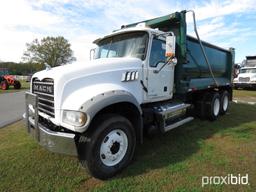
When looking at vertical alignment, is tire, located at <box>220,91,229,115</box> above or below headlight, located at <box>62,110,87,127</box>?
below

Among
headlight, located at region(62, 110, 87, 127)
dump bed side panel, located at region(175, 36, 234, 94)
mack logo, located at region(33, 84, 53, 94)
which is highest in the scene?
dump bed side panel, located at region(175, 36, 234, 94)

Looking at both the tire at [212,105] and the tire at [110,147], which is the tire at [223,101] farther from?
the tire at [110,147]

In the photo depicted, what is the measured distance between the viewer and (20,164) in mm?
3809

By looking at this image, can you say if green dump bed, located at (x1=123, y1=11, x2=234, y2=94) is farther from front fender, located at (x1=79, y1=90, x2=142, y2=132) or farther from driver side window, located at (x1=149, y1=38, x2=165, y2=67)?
front fender, located at (x1=79, y1=90, x2=142, y2=132)

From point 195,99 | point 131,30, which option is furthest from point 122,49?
point 195,99

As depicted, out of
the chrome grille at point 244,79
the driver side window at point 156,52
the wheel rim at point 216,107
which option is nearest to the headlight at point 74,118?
the driver side window at point 156,52

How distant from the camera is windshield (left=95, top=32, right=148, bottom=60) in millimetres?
4398

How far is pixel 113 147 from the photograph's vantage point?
11.6 ft

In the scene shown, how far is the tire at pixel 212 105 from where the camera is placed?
22.6 ft

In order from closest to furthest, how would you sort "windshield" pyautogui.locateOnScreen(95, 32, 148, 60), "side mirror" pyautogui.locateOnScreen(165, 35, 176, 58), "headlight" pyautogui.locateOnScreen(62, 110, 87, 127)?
"headlight" pyautogui.locateOnScreen(62, 110, 87, 127) → "side mirror" pyautogui.locateOnScreen(165, 35, 176, 58) → "windshield" pyautogui.locateOnScreen(95, 32, 148, 60)

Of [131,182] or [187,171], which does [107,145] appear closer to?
[131,182]

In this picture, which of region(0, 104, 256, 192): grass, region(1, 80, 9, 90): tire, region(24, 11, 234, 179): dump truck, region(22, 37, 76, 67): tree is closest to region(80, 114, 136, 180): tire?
region(24, 11, 234, 179): dump truck

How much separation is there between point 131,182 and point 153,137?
2.08m

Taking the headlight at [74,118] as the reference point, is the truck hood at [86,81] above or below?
above
